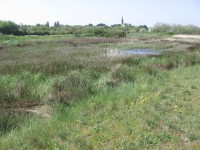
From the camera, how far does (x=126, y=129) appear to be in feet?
25.1

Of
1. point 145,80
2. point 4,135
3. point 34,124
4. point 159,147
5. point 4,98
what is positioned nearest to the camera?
point 159,147

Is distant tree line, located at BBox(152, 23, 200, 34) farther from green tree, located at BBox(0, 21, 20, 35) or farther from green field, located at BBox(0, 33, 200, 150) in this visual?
green field, located at BBox(0, 33, 200, 150)

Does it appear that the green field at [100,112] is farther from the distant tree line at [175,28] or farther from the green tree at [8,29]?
the distant tree line at [175,28]

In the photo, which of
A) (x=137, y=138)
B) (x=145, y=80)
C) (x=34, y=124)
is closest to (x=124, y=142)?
(x=137, y=138)

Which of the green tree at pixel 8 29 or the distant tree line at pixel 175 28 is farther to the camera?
the distant tree line at pixel 175 28

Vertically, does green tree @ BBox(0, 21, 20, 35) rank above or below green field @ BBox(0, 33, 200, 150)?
above

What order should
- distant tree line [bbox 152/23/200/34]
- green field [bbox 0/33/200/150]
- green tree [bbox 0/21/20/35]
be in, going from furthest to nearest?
distant tree line [bbox 152/23/200/34] → green tree [bbox 0/21/20/35] → green field [bbox 0/33/200/150]

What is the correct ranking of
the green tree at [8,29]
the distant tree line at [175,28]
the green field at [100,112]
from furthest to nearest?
the distant tree line at [175,28] < the green tree at [8,29] < the green field at [100,112]

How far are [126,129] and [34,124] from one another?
7.59ft

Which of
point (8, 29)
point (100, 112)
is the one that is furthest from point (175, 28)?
point (100, 112)

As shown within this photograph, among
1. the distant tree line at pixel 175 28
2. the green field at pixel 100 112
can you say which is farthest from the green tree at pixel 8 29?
the distant tree line at pixel 175 28

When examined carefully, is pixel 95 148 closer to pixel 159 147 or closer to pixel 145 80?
pixel 159 147

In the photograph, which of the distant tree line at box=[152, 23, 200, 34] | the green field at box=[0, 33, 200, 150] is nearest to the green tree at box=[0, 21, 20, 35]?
the green field at box=[0, 33, 200, 150]

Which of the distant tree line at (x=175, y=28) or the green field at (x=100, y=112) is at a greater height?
the distant tree line at (x=175, y=28)
